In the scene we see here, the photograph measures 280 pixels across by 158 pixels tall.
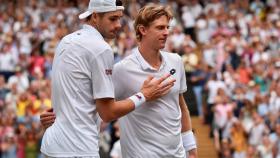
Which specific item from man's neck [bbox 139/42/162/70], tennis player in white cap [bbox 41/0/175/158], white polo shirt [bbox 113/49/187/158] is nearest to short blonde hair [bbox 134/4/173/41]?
man's neck [bbox 139/42/162/70]

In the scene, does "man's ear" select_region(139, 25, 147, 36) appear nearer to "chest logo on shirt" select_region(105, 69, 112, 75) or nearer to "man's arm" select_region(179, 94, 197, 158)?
"man's arm" select_region(179, 94, 197, 158)

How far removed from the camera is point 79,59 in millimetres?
6168

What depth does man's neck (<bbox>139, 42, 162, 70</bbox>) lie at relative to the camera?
7070 mm

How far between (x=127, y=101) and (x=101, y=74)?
1.21 feet

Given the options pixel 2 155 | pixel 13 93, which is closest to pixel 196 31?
pixel 13 93

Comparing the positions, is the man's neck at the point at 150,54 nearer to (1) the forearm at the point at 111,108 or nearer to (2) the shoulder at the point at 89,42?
(1) the forearm at the point at 111,108

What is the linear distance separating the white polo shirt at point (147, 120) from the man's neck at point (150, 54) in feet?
0.15

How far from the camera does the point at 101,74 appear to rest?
6.16 meters

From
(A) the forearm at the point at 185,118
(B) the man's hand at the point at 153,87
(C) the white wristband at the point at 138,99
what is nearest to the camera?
(C) the white wristband at the point at 138,99

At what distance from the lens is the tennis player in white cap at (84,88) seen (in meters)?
6.16

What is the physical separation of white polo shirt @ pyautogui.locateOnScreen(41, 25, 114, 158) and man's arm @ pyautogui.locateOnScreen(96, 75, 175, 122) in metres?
0.06

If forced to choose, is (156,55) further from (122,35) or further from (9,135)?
(122,35)

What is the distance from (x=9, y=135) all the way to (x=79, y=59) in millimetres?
12468

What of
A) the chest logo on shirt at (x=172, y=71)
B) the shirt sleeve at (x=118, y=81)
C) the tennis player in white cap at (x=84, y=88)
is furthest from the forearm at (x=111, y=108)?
the chest logo on shirt at (x=172, y=71)
